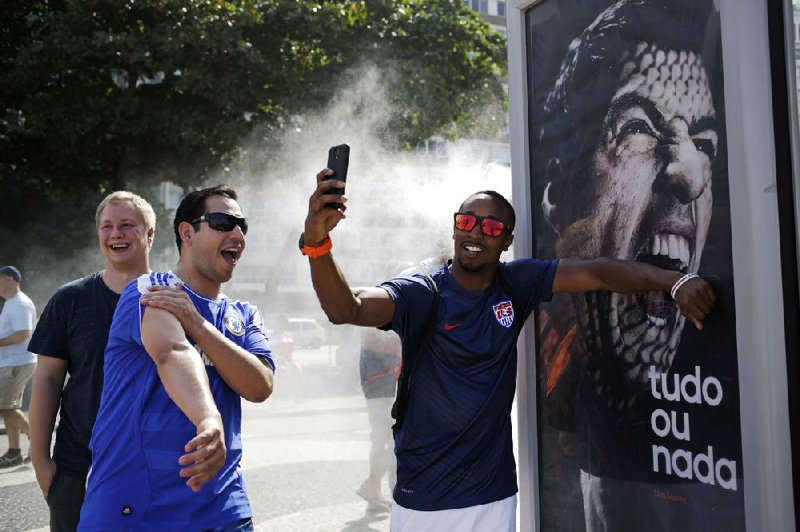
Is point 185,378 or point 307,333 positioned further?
point 307,333

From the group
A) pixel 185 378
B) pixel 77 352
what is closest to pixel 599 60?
pixel 185 378

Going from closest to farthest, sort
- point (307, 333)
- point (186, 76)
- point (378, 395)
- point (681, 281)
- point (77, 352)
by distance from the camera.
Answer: point (681, 281), point (77, 352), point (378, 395), point (186, 76), point (307, 333)

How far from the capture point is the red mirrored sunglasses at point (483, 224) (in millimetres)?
2629

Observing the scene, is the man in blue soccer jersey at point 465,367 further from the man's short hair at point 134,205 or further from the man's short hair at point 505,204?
the man's short hair at point 134,205

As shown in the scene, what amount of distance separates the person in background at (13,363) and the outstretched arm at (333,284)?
20.5 feet

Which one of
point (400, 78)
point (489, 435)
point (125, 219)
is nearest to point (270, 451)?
point (125, 219)

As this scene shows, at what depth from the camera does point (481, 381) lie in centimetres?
254

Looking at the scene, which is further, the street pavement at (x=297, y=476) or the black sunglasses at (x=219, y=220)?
the street pavement at (x=297, y=476)

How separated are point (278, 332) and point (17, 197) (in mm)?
6824

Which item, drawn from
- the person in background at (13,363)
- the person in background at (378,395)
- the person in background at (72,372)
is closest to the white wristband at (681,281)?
the person in background at (72,372)

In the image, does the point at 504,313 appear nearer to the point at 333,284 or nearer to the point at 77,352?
the point at 333,284

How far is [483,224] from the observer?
2629 mm

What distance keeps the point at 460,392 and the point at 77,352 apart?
4.80ft

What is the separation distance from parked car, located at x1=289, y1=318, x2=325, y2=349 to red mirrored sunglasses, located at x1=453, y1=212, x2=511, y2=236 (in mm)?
30159
